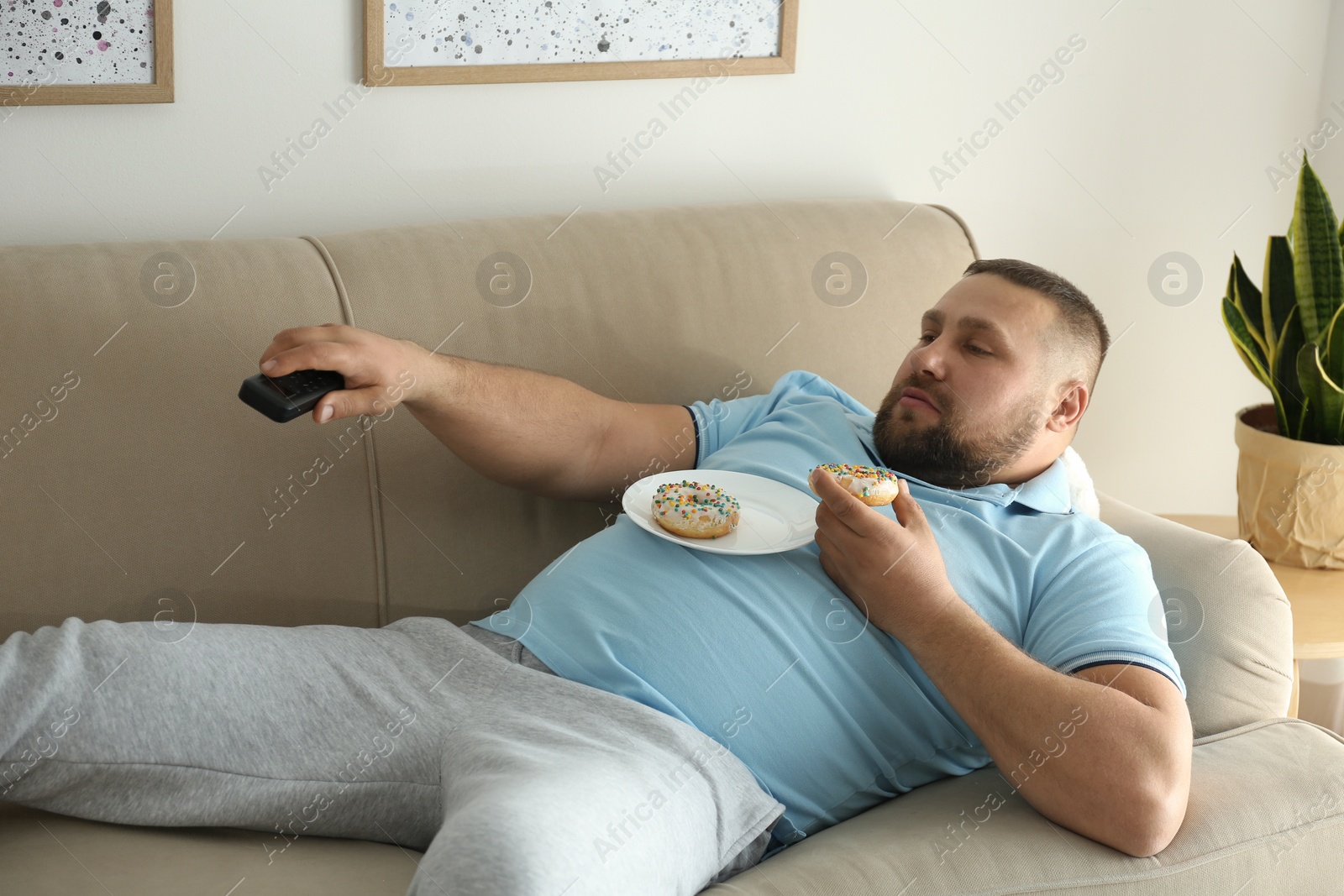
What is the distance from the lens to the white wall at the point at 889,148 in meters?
1.62

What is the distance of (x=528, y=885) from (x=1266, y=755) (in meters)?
0.86

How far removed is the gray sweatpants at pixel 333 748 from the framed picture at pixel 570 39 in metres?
0.92

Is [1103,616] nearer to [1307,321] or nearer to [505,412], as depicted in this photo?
[505,412]

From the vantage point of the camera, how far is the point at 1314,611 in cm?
175

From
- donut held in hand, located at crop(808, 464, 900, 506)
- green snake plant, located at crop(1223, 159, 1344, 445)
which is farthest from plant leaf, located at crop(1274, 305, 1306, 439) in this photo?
donut held in hand, located at crop(808, 464, 900, 506)

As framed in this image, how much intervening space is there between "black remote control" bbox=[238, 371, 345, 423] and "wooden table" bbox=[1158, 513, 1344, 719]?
1.35m

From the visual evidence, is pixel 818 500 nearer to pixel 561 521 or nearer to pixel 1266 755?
pixel 561 521

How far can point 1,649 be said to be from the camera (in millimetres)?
1125

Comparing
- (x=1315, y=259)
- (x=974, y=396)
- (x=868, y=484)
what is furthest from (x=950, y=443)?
(x=1315, y=259)

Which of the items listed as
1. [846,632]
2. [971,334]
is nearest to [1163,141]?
[971,334]

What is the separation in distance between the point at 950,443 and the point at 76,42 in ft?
4.26

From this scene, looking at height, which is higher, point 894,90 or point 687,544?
point 894,90

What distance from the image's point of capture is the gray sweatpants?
106 cm

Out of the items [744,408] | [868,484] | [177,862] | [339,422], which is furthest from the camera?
[744,408]
